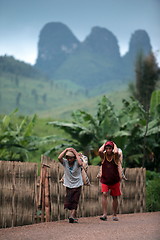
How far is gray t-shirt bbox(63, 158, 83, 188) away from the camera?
6.84m

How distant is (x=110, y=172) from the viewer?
7004 mm

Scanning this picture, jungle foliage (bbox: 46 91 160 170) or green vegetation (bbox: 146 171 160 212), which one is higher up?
jungle foliage (bbox: 46 91 160 170)

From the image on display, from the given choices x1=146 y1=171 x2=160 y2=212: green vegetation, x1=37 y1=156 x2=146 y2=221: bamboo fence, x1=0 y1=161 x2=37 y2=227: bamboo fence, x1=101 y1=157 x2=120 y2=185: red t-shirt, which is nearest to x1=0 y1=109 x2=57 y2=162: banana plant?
x1=146 y1=171 x2=160 y2=212: green vegetation

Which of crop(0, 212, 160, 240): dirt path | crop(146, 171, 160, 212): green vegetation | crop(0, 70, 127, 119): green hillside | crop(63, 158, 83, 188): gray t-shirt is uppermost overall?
crop(0, 70, 127, 119): green hillside

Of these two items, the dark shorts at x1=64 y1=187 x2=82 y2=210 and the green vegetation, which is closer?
the dark shorts at x1=64 y1=187 x2=82 y2=210

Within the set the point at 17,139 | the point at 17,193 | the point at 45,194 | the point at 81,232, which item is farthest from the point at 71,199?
the point at 17,139

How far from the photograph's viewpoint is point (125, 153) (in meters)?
16.0

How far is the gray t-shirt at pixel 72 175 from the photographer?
684 cm

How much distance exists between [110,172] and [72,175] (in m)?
0.62

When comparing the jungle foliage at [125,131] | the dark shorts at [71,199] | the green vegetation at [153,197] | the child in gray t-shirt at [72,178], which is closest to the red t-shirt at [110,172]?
the child in gray t-shirt at [72,178]

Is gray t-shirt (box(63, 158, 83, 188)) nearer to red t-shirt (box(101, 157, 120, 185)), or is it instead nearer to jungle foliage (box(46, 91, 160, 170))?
red t-shirt (box(101, 157, 120, 185))

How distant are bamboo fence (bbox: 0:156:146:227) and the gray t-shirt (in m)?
0.38

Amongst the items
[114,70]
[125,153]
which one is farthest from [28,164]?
[114,70]

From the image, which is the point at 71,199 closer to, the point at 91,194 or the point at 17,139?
the point at 91,194
